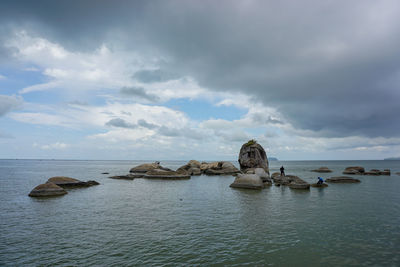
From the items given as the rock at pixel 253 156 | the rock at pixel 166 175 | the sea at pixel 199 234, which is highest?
the rock at pixel 253 156

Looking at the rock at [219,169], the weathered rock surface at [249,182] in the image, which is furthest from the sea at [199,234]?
the rock at [219,169]

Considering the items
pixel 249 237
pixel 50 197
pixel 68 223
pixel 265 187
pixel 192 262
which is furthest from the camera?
pixel 265 187

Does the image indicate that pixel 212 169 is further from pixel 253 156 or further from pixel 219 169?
pixel 253 156

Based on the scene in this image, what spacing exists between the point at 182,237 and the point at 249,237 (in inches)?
176

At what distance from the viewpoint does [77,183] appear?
40562 mm

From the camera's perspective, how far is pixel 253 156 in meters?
71.2

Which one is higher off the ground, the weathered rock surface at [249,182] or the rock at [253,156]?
the rock at [253,156]

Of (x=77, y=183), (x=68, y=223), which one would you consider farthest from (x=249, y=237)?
(x=77, y=183)

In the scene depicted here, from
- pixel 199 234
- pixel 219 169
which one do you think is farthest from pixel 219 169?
pixel 199 234

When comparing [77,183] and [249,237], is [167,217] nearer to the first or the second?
[249,237]

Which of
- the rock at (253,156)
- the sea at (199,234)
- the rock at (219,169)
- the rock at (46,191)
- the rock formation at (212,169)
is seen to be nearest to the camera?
the sea at (199,234)

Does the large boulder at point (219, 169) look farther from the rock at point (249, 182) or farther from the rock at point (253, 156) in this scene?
the rock at point (249, 182)

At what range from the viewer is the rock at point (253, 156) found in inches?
2788

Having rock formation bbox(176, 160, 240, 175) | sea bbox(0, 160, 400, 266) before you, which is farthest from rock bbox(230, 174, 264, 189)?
rock formation bbox(176, 160, 240, 175)
